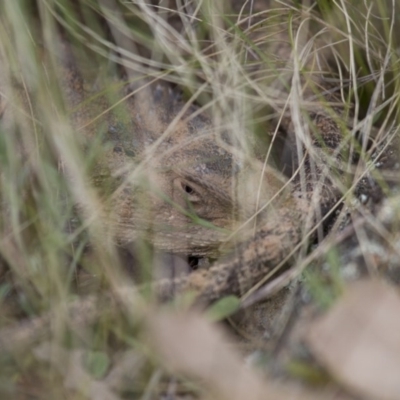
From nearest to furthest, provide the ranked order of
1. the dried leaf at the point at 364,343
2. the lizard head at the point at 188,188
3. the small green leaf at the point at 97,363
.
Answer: the dried leaf at the point at 364,343 → the small green leaf at the point at 97,363 → the lizard head at the point at 188,188

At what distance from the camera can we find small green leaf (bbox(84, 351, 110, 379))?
126 centimetres

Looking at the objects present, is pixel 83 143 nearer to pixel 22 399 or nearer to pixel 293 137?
pixel 293 137

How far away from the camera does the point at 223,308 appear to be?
52.4 inches

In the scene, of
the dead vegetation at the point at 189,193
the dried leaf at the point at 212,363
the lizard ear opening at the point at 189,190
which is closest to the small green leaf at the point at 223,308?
the dead vegetation at the point at 189,193

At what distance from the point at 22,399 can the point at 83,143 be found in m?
0.74

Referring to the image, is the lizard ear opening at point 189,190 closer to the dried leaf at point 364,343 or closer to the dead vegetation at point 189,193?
the dead vegetation at point 189,193

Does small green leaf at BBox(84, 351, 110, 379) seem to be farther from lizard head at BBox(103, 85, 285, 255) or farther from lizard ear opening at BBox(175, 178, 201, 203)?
lizard ear opening at BBox(175, 178, 201, 203)

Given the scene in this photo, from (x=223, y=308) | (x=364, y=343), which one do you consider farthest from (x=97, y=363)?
(x=364, y=343)

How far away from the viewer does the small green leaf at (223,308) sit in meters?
1.32

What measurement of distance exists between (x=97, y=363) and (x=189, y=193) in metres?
0.57

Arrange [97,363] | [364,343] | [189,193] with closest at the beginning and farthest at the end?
[364,343] < [97,363] < [189,193]

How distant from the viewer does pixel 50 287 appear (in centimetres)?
139

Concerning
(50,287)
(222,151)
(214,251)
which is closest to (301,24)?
(222,151)

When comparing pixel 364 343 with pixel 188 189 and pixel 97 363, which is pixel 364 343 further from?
pixel 188 189
